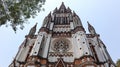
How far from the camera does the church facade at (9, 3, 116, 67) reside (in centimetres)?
2039

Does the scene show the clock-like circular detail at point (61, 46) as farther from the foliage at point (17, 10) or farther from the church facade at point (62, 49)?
the foliage at point (17, 10)

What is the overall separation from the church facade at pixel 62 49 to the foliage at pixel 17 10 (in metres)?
11.3

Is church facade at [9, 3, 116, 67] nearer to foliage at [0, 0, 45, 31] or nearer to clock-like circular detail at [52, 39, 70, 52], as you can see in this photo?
clock-like circular detail at [52, 39, 70, 52]

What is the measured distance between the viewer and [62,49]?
2298 centimetres

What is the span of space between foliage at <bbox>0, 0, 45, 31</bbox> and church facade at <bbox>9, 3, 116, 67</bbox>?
11.3 m

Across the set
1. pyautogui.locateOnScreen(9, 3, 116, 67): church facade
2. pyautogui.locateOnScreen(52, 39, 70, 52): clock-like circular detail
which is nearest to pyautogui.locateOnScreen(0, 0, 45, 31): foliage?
pyautogui.locateOnScreen(9, 3, 116, 67): church facade

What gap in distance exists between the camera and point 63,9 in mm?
36219

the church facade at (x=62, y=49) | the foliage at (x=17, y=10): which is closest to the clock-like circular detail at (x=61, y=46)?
the church facade at (x=62, y=49)

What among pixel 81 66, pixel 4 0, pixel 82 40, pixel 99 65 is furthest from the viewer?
pixel 82 40

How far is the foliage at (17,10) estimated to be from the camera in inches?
311

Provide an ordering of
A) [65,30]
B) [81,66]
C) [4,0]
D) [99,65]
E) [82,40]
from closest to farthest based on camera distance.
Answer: [4,0], [81,66], [99,65], [82,40], [65,30]

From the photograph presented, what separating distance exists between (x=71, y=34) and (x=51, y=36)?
8.00 feet

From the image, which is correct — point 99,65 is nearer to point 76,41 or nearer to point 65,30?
point 76,41

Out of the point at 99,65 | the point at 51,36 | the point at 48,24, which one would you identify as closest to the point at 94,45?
the point at 99,65
